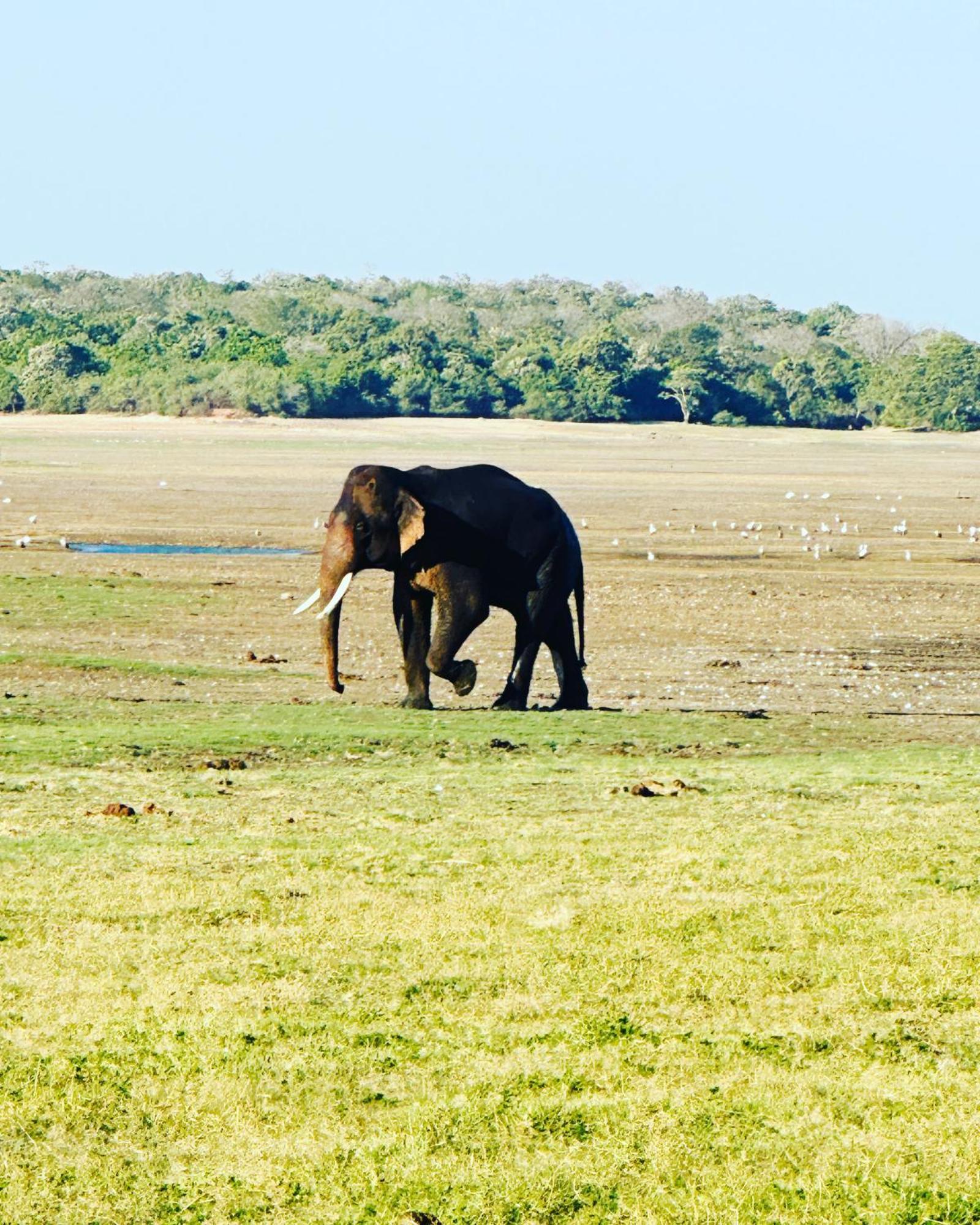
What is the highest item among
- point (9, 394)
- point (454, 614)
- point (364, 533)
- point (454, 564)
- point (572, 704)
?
point (9, 394)

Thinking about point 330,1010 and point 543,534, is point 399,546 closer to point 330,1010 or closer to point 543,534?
point 543,534

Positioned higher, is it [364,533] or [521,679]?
[364,533]

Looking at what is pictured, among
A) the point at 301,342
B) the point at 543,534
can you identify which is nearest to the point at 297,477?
the point at 543,534

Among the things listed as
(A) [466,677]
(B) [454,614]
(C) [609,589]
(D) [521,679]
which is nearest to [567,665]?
(D) [521,679]

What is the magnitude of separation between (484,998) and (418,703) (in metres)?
10.6

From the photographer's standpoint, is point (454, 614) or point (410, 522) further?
point (454, 614)

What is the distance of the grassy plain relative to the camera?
23.5 feet

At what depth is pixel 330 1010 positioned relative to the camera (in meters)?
8.91

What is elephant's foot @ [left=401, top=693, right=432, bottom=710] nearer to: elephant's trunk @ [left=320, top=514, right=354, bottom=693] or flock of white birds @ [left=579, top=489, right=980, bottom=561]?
elephant's trunk @ [left=320, top=514, right=354, bottom=693]

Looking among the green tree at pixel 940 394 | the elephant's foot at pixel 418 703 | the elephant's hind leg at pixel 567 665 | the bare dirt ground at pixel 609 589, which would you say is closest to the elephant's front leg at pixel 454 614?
the elephant's foot at pixel 418 703

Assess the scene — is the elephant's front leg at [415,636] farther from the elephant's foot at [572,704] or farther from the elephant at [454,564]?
the elephant's foot at [572,704]

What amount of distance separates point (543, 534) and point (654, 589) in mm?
12047

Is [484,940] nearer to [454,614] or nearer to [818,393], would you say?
[454,614]

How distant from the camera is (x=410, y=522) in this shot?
19.5 meters
